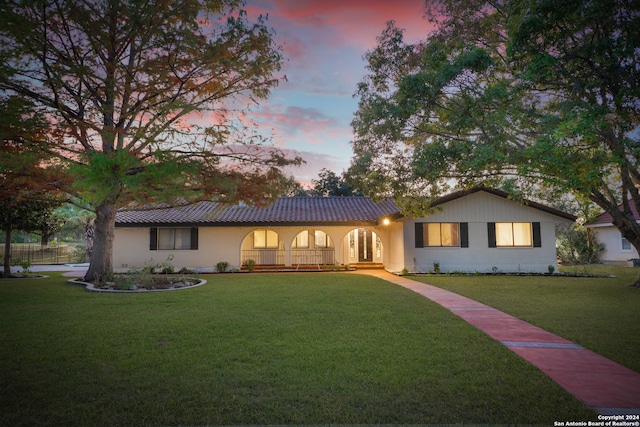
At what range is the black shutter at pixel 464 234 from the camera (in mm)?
17406

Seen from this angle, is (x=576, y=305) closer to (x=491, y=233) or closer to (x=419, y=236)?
(x=419, y=236)

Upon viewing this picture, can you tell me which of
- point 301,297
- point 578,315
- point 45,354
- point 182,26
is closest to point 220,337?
point 45,354

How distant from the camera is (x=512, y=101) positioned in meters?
10.1

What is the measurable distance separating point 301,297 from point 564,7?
951 centimetres

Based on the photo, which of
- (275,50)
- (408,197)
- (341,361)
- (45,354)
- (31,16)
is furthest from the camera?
(408,197)

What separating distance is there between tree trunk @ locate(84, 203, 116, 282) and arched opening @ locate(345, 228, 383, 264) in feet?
43.2

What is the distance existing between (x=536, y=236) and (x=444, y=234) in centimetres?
441

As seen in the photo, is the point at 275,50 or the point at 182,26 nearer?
the point at 182,26

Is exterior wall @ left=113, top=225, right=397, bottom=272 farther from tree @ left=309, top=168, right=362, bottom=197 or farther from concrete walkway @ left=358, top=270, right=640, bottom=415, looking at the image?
tree @ left=309, top=168, right=362, bottom=197

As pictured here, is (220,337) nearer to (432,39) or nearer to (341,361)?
(341,361)

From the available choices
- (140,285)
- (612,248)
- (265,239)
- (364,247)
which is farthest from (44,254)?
(612,248)

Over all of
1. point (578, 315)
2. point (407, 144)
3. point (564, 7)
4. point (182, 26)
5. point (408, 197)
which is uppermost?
point (182, 26)

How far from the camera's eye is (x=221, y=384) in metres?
4.12

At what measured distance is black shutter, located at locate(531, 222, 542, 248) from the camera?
17.5 meters
